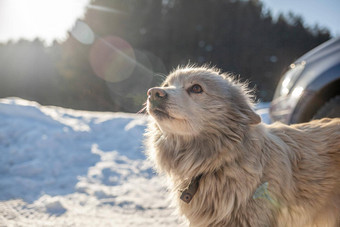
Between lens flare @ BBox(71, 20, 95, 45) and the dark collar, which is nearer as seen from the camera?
the dark collar

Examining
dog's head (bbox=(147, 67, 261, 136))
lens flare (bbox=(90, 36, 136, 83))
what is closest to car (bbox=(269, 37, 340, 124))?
dog's head (bbox=(147, 67, 261, 136))

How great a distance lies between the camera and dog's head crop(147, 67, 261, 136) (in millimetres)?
2494

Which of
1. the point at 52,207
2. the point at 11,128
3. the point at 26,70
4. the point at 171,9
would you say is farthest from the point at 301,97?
the point at 26,70

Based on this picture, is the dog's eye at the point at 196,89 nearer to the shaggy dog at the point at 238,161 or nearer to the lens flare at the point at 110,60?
the shaggy dog at the point at 238,161

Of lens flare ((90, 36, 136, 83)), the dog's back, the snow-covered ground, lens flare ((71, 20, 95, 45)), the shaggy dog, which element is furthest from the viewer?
lens flare ((71, 20, 95, 45))

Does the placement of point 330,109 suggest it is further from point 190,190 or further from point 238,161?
point 190,190

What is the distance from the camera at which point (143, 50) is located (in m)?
20.5

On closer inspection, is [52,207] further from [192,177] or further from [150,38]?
[150,38]

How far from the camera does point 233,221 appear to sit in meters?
2.18

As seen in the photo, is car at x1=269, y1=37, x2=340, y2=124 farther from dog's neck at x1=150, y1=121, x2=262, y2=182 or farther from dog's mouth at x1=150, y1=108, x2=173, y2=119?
dog's mouth at x1=150, y1=108, x2=173, y2=119

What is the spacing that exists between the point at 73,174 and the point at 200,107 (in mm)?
2471

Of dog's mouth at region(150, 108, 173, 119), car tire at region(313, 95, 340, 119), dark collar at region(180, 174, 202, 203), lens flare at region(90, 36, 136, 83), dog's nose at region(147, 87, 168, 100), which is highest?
car tire at region(313, 95, 340, 119)

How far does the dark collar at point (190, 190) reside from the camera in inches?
91.8

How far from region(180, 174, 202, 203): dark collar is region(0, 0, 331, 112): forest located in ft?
49.1
